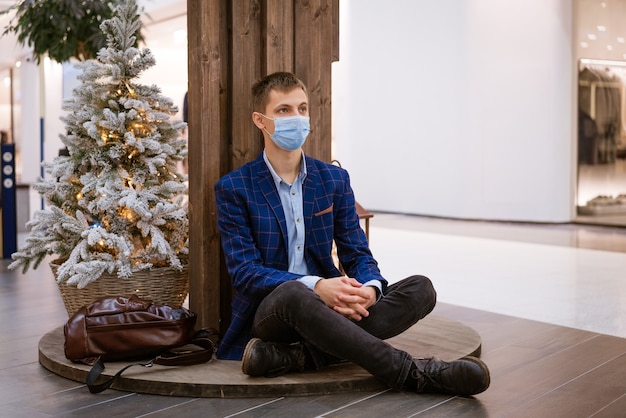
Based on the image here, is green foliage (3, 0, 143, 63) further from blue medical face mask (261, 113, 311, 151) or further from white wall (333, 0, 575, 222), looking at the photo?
white wall (333, 0, 575, 222)

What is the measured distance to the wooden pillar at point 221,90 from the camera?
3918 mm

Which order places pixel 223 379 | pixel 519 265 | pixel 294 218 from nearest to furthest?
1. pixel 223 379
2. pixel 294 218
3. pixel 519 265

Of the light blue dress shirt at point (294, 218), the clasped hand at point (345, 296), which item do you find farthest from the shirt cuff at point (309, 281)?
the light blue dress shirt at point (294, 218)

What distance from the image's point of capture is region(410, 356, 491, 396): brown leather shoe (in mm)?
3230

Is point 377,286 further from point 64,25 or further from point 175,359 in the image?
point 64,25

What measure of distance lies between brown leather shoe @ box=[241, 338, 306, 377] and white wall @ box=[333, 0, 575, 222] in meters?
8.12

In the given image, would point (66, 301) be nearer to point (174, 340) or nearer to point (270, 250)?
point (174, 340)

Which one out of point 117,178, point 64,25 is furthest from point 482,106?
point 117,178

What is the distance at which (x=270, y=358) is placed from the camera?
3.38m

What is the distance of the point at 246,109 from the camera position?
403cm

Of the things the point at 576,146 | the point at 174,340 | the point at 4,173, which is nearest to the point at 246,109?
the point at 174,340

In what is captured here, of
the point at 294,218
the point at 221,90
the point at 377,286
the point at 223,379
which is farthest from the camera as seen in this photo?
the point at 221,90

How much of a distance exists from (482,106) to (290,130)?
8.29m

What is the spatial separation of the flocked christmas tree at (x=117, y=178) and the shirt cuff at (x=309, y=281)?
1.05m
